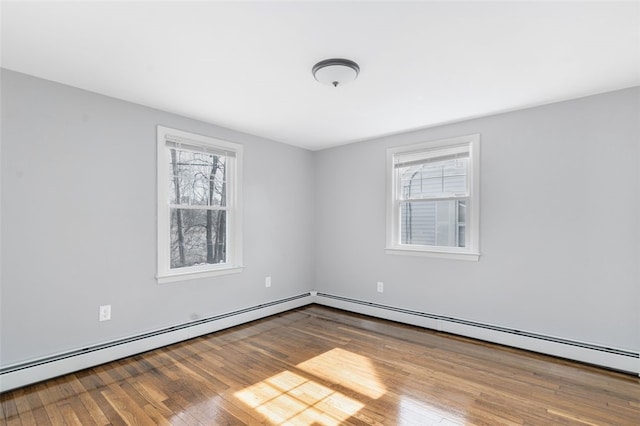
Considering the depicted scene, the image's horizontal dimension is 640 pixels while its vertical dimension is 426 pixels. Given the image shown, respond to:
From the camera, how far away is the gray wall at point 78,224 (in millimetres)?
2395

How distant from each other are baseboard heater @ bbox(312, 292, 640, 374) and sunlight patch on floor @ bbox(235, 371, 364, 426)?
70.7 inches

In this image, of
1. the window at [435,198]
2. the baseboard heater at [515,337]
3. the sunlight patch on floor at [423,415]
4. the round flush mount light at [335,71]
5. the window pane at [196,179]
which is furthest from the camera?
the window at [435,198]

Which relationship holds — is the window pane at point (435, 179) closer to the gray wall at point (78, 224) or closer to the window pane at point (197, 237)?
the window pane at point (197, 237)

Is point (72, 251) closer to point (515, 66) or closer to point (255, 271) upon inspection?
point (255, 271)

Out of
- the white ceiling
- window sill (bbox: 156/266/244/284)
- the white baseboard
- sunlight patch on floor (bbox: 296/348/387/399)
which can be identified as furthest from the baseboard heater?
the white ceiling

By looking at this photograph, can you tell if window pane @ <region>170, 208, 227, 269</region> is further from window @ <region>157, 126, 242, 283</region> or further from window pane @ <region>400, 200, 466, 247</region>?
window pane @ <region>400, 200, 466, 247</region>

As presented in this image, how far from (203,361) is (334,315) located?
1911 mm

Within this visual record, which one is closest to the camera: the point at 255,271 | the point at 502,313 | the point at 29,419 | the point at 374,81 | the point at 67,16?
the point at 67,16

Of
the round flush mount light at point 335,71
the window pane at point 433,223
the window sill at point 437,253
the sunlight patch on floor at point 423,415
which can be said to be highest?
the round flush mount light at point 335,71

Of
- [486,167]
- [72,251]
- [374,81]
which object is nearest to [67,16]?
[72,251]

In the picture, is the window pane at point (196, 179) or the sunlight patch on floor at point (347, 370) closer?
the sunlight patch on floor at point (347, 370)

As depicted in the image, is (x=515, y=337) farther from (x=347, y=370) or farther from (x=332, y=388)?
(x=332, y=388)

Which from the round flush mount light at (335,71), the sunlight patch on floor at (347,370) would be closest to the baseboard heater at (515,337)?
the sunlight patch on floor at (347,370)

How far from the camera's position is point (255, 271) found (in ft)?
13.6
